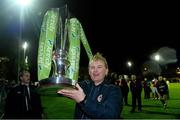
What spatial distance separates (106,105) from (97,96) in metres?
0.29

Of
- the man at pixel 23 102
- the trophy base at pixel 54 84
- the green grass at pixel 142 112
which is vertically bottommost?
the green grass at pixel 142 112

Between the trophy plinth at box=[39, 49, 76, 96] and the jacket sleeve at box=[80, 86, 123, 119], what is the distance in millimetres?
253

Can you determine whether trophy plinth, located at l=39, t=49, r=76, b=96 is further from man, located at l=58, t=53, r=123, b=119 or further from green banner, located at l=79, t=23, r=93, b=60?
green banner, located at l=79, t=23, r=93, b=60

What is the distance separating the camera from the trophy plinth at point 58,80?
3.81m

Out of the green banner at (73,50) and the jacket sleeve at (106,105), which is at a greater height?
the green banner at (73,50)

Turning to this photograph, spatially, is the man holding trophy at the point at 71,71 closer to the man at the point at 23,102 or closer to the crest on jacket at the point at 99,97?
the crest on jacket at the point at 99,97

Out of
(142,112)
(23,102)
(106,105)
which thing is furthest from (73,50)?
(142,112)

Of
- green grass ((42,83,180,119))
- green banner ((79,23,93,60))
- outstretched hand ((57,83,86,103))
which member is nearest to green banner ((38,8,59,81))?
green banner ((79,23,93,60))

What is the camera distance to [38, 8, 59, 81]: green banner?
4.32 meters

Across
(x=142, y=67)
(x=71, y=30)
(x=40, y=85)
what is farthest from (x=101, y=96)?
(x=142, y=67)

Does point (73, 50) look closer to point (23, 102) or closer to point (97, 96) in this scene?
point (97, 96)

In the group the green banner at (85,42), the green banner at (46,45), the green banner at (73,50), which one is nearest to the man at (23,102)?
the green banner at (85,42)

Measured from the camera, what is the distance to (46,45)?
4.35 m

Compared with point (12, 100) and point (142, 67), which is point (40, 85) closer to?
point (12, 100)
